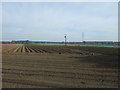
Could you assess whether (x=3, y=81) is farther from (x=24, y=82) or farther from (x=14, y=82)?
(x=24, y=82)

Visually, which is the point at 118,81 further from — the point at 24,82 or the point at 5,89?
the point at 5,89

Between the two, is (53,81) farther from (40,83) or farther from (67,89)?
(67,89)

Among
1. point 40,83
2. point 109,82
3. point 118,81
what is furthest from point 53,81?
point 118,81

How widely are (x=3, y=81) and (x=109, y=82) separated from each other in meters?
→ 3.93

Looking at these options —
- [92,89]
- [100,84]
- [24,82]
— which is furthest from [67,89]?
[24,82]

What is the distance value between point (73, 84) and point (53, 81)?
0.79 metres

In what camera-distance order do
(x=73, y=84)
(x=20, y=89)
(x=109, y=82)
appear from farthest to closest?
(x=109, y=82) < (x=73, y=84) < (x=20, y=89)

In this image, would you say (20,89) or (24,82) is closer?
(20,89)

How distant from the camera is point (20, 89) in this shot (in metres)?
4.68

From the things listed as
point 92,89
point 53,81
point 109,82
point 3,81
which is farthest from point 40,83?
point 109,82

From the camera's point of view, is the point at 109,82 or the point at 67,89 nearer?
the point at 67,89

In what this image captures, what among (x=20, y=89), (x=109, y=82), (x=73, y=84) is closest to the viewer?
(x=20, y=89)

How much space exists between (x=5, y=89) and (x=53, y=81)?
1.70 meters

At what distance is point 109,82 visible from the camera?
557 cm
